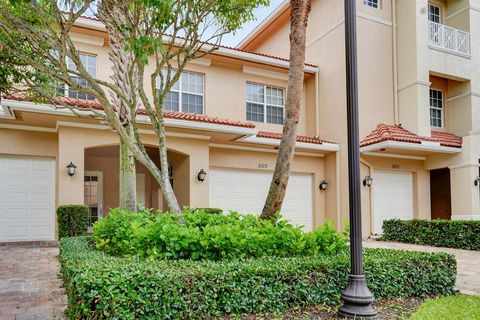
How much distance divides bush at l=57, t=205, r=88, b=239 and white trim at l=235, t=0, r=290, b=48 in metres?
12.5

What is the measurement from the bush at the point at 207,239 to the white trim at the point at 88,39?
A: 8815mm

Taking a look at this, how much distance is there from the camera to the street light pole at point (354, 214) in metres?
4.64

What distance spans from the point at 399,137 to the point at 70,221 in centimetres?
1130

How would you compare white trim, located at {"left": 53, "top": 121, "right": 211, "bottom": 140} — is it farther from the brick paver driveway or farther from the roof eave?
the roof eave

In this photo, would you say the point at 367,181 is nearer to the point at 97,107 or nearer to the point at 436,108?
the point at 436,108

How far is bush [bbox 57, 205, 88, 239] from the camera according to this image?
1076 centimetres

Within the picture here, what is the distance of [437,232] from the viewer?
43.4 feet

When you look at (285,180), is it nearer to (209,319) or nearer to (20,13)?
(209,319)

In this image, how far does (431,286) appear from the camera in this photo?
5961mm

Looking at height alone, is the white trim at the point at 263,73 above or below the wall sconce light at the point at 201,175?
above

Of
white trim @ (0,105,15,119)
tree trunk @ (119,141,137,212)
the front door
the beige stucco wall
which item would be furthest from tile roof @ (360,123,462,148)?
white trim @ (0,105,15,119)

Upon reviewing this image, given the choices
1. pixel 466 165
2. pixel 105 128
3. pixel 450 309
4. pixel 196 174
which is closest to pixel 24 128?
pixel 105 128

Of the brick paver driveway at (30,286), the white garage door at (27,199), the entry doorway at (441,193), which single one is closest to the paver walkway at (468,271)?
the brick paver driveway at (30,286)

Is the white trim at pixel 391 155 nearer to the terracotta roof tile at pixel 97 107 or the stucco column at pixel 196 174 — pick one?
the terracotta roof tile at pixel 97 107
